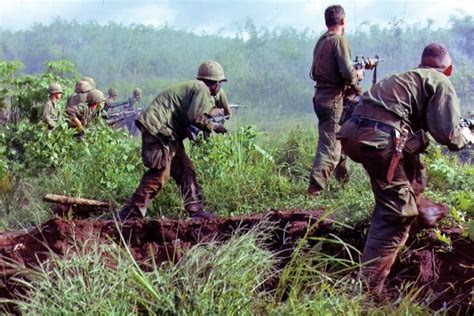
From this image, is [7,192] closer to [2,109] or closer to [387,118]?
[2,109]

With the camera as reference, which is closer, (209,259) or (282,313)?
(282,313)

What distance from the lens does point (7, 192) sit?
39.3ft

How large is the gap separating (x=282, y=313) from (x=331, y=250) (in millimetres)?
2105

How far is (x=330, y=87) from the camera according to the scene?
A: 1037cm

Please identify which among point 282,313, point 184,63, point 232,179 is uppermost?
point 282,313

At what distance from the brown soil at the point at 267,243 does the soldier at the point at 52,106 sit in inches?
183

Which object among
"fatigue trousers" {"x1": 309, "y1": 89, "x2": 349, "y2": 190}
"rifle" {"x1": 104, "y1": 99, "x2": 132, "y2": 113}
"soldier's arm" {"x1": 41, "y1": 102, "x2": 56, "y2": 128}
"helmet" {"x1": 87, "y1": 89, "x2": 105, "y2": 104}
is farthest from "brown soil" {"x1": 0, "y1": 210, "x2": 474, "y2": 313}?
"rifle" {"x1": 104, "y1": 99, "x2": 132, "y2": 113}

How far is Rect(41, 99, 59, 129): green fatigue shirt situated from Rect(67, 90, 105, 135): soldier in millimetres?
194

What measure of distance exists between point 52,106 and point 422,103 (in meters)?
8.11

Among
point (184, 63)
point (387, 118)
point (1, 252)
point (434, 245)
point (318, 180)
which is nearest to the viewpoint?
point (387, 118)

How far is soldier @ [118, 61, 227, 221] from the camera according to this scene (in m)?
9.34

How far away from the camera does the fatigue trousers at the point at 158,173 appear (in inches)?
370

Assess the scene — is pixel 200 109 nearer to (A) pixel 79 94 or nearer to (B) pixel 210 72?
(B) pixel 210 72

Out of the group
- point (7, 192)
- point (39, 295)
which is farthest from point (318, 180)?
point (39, 295)
